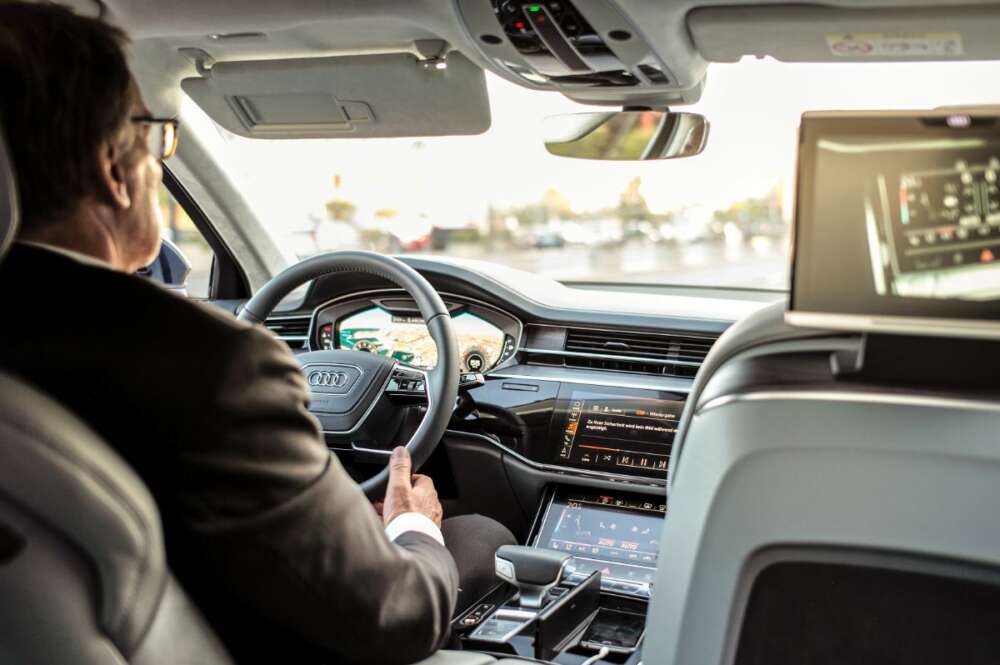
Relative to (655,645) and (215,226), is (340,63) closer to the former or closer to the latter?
(215,226)

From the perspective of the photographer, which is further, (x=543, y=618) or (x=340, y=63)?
(x=340, y=63)

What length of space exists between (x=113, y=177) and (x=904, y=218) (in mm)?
966

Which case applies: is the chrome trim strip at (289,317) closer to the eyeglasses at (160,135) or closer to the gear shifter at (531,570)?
the gear shifter at (531,570)

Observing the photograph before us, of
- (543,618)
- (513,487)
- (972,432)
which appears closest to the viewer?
(972,432)

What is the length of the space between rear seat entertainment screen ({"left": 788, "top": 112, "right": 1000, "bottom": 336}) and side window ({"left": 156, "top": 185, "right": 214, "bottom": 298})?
279 centimetres

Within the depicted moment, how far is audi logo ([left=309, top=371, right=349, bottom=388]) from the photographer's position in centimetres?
306

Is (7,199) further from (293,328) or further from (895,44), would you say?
(293,328)

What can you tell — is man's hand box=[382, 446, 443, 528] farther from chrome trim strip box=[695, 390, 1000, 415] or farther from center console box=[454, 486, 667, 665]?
chrome trim strip box=[695, 390, 1000, 415]

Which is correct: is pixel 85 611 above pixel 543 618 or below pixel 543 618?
above

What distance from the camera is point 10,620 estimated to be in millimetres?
1180

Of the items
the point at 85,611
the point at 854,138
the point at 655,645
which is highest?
the point at 854,138

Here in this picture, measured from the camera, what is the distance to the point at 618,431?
3.20m

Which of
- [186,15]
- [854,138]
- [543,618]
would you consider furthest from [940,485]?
[186,15]

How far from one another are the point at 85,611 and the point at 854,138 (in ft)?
3.29
